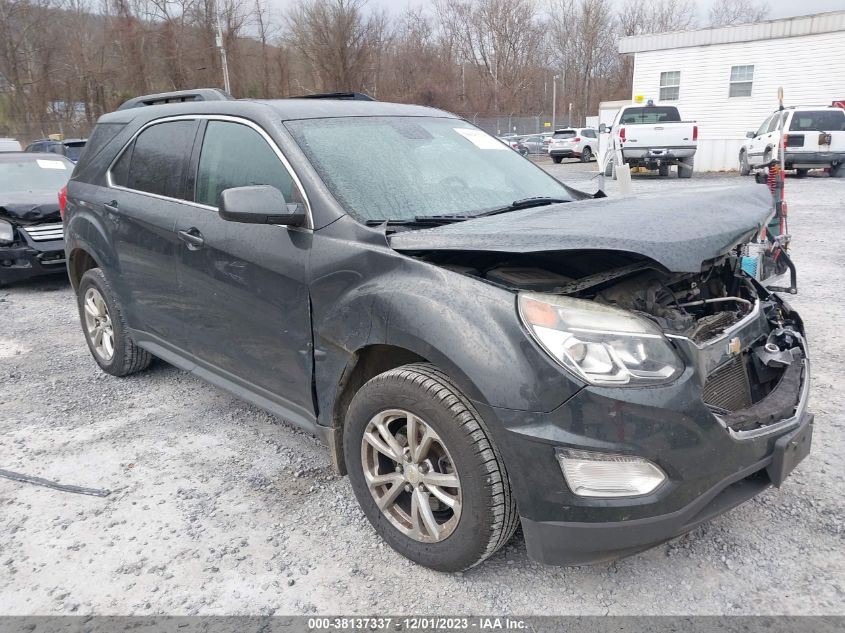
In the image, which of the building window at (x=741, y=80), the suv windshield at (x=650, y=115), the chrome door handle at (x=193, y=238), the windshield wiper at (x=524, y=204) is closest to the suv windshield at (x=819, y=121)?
the suv windshield at (x=650, y=115)

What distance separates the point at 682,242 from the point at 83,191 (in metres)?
3.98

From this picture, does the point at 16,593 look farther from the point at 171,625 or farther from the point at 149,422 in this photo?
the point at 149,422

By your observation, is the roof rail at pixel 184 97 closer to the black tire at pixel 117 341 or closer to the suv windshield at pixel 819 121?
the black tire at pixel 117 341

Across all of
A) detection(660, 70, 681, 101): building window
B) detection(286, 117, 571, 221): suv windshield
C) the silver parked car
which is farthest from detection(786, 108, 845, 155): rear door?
detection(286, 117, 571, 221): suv windshield

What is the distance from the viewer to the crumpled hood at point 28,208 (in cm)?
738

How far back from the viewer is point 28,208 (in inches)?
295

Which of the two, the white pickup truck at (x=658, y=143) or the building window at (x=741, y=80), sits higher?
the building window at (x=741, y=80)

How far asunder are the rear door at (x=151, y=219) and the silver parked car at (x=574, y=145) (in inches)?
1086

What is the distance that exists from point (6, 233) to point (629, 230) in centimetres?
737

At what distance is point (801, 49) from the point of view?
22.2m

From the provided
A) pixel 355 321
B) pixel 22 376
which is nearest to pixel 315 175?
pixel 355 321

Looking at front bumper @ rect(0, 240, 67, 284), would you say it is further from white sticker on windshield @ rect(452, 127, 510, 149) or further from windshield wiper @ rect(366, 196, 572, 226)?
windshield wiper @ rect(366, 196, 572, 226)

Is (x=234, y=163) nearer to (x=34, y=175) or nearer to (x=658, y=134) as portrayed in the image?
(x=34, y=175)

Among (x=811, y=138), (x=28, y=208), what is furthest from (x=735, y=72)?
(x=28, y=208)
